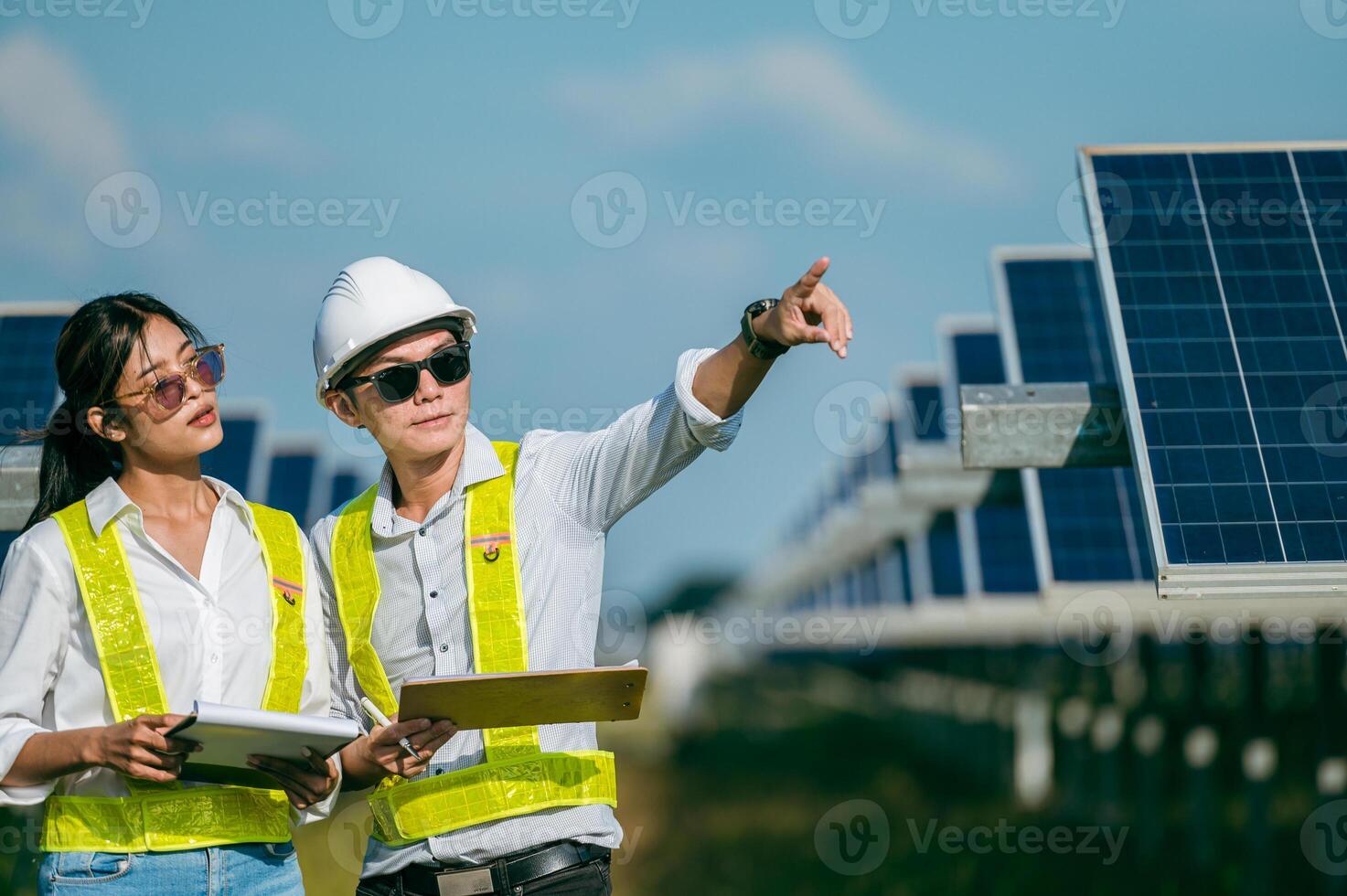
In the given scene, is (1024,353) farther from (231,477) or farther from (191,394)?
(191,394)

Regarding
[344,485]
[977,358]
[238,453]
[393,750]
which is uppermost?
[977,358]

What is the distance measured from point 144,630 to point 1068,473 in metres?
9.90

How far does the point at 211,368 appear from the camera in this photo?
12.7ft

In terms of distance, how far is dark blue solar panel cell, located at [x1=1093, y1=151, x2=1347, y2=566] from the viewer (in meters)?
5.21

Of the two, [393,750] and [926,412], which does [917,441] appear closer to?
[926,412]

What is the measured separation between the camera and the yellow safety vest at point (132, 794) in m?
3.45

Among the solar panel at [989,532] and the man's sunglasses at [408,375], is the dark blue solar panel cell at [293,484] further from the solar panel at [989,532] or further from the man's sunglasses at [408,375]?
the man's sunglasses at [408,375]

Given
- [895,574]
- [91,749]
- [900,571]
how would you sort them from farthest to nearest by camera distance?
[895,574] → [900,571] → [91,749]

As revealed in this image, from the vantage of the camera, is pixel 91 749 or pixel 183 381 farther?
pixel 183 381

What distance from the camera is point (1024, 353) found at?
1129 cm

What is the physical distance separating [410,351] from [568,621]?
2.87ft


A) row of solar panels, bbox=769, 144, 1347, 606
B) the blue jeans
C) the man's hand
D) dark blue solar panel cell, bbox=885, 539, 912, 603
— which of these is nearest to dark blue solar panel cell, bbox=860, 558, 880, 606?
dark blue solar panel cell, bbox=885, 539, 912, 603

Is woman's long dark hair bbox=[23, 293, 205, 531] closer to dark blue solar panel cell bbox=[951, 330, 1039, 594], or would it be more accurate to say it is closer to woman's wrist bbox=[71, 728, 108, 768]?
woman's wrist bbox=[71, 728, 108, 768]

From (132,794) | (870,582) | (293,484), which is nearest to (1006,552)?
(293,484)
